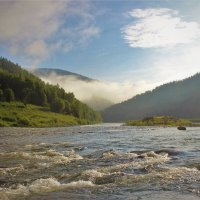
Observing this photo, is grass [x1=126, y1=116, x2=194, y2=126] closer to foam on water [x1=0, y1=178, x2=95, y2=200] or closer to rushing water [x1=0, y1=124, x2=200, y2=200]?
rushing water [x1=0, y1=124, x2=200, y2=200]

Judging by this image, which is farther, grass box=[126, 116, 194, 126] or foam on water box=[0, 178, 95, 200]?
grass box=[126, 116, 194, 126]

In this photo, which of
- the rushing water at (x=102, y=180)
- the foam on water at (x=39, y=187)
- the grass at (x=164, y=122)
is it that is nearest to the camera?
the rushing water at (x=102, y=180)

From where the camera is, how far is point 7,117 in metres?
173

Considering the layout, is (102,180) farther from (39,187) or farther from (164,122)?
(164,122)

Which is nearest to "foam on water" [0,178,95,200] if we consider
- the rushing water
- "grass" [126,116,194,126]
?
the rushing water

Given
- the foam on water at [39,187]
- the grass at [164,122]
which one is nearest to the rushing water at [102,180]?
the foam on water at [39,187]

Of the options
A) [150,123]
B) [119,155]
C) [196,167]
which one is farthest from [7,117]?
[196,167]

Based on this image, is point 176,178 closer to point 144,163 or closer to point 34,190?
A: point 144,163

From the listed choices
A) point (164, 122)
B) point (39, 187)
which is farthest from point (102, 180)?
point (164, 122)

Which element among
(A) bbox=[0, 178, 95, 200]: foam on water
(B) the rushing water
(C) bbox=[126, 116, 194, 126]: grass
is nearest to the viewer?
(B) the rushing water

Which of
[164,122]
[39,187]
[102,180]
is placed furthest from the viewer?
[164,122]

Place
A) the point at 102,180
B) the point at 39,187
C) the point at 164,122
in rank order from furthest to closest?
the point at 164,122, the point at 102,180, the point at 39,187

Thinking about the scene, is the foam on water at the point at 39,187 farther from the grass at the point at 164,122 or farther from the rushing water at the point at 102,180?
the grass at the point at 164,122

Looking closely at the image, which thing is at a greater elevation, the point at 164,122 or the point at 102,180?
the point at 164,122
